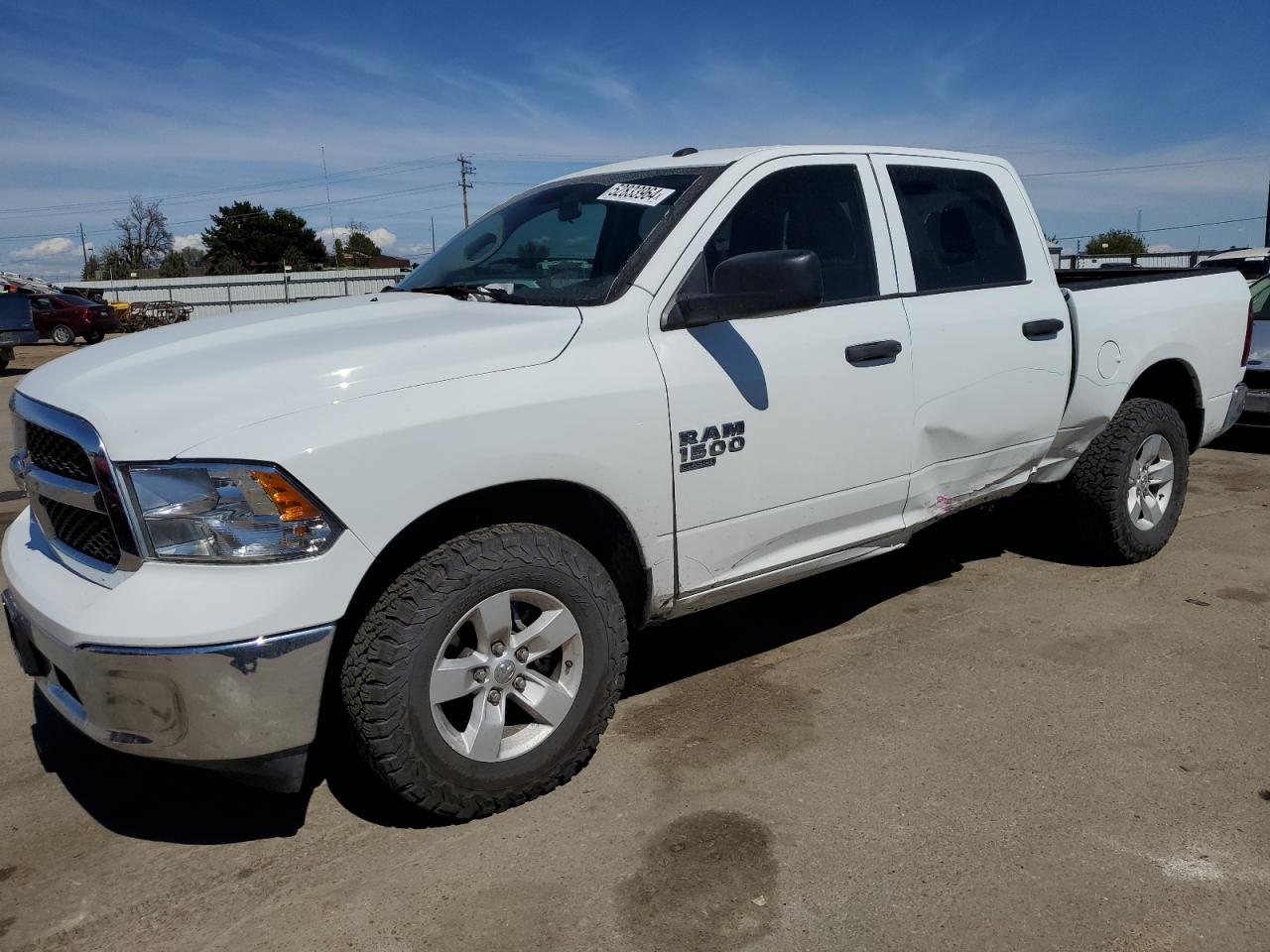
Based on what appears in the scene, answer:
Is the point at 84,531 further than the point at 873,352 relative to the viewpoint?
No

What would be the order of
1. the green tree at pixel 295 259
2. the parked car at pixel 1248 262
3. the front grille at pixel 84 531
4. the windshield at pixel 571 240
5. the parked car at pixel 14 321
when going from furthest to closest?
the green tree at pixel 295 259 → the parked car at pixel 14 321 → the parked car at pixel 1248 262 → the windshield at pixel 571 240 → the front grille at pixel 84 531

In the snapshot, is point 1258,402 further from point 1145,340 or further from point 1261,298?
point 1145,340

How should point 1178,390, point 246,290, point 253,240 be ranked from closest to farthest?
point 1178,390, point 246,290, point 253,240

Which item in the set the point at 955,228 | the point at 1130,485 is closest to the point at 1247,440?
the point at 1130,485

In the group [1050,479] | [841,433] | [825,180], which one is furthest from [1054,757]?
[825,180]

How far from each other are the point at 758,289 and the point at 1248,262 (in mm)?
9372

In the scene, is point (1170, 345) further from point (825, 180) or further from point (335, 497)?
point (335, 497)

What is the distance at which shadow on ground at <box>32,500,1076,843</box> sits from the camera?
298 centimetres

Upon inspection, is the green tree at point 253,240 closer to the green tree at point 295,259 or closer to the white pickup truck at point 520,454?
the green tree at point 295,259

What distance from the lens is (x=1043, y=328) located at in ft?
13.9

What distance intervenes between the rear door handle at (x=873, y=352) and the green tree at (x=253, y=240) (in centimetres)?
7517

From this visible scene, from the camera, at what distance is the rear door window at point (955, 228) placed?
3945mm

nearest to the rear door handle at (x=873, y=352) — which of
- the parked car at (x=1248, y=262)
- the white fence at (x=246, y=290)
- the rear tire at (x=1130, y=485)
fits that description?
the rear tire at (x=1130, y=485)

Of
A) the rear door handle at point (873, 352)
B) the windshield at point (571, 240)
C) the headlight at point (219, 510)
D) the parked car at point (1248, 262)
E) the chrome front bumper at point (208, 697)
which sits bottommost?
the chrome front bumper at point (208, 697)
